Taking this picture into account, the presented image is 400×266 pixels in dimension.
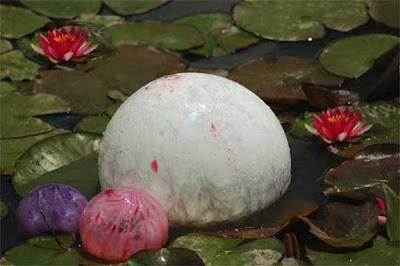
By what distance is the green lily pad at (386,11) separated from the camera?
18.1ft

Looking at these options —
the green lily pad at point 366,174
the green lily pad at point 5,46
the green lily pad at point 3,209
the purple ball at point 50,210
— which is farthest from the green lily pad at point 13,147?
the green lily pad at point 366,174

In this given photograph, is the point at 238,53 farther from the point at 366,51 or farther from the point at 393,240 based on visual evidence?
the point at 393,240

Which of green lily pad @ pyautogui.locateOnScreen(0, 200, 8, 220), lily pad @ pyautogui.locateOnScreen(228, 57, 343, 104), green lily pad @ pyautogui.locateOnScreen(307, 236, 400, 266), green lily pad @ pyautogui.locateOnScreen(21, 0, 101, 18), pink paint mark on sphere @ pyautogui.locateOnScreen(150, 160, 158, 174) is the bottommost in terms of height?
green lily pad @ pyautogui.locateOnScreen(0, 200, 8, 220)

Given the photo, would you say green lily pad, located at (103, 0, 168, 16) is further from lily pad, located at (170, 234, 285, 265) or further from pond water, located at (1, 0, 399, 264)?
lily pad, located at (170, 234, 285, 265)

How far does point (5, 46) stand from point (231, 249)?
2.53m

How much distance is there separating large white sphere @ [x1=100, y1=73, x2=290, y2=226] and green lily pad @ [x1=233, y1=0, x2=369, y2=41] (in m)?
1.80

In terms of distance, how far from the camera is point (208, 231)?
354cm

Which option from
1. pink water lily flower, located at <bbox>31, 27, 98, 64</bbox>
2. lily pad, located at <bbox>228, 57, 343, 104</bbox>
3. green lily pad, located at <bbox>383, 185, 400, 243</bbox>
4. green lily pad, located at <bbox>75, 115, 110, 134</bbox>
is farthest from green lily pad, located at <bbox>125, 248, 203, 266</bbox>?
pink water lily flower, located at <bbox>31, 27, 98, 64</bbox>

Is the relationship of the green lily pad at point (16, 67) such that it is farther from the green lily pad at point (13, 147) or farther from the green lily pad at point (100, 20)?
the green lily pad at point (13, 147)

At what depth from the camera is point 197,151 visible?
3.45 m

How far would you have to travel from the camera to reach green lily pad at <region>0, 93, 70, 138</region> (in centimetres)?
433

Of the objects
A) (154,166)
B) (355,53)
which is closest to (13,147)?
(154,166)

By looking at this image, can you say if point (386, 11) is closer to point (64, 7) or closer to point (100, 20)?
point (100, 20)

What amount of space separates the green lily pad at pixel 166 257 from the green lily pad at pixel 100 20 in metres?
2.62
